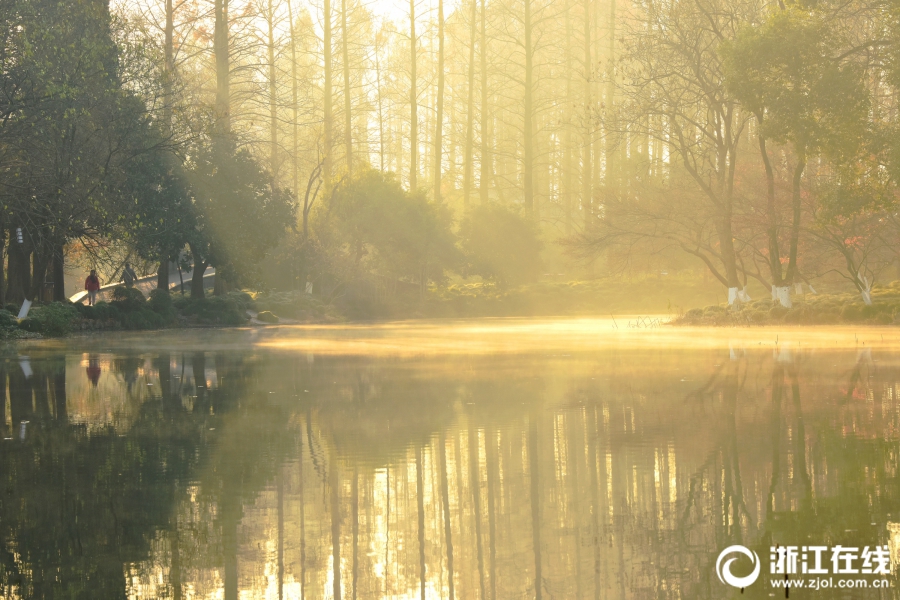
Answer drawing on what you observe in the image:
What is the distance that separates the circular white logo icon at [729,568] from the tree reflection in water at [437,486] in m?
0.05

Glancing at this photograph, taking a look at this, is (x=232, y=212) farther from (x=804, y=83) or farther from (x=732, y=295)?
(x=804, y=83)

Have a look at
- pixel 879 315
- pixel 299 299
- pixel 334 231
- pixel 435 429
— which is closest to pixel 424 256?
pixel 334 231

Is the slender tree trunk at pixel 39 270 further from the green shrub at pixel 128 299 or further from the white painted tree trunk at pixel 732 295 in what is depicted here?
the white painted tree trunk at pixel 732 295

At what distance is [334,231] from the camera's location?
51.3 m

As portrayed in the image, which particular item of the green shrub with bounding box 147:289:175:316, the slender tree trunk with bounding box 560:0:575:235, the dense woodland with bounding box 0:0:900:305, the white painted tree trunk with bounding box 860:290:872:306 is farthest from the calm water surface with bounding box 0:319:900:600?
the slender tree trunk with bounding box 560:0:575:235

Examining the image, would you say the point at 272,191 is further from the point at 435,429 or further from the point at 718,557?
the point at 718,557

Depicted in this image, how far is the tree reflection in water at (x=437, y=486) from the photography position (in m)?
4.93

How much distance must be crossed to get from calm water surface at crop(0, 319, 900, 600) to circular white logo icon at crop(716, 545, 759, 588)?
5 cm

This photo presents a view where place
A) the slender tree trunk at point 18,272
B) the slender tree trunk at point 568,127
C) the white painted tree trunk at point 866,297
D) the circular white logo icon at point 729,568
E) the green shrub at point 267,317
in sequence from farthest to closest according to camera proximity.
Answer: the slender tree trunk at point 568,127
the green shrub at point 267,317
the slender tree trunk at point 18,272
the white painted tree trunk at point 866,297
the circular white logo icon at point 729,568

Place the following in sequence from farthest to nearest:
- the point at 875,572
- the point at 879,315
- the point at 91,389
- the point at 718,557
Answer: the point at 879,315, the point at 91,389, the point at 718,557, the point at 875,572

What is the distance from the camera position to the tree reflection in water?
16.2ft

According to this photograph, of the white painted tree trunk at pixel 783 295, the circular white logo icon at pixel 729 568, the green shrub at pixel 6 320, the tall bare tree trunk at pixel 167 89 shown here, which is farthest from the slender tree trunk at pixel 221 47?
the circular white logo icon at pixel 729 568

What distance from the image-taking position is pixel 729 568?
4.85 meters

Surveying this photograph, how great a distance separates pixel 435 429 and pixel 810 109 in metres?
20.8
